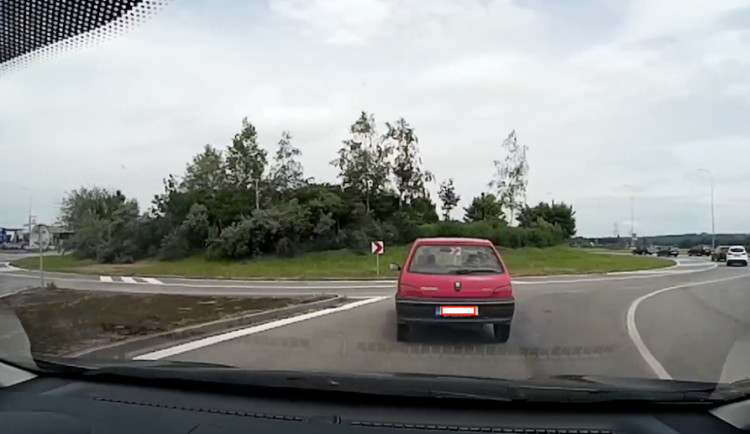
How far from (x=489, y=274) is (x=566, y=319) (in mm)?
3850

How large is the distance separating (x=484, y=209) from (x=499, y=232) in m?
9.42

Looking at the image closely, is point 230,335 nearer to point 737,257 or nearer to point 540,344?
point 540,344

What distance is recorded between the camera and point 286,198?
148 ft

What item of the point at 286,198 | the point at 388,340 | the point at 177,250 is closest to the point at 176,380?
the point at 388,340

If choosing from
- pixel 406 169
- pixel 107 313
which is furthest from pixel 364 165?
pixel 107 313

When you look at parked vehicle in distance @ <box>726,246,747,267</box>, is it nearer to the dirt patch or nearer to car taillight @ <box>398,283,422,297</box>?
the dirt patch

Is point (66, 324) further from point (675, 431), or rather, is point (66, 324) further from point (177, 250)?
point (177, 250)

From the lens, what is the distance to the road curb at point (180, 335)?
8656mm

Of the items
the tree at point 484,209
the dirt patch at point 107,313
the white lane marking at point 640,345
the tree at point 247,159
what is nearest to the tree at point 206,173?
the tree at point 247,159

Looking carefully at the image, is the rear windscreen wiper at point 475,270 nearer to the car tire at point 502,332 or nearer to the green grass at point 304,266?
the car tire at point 502,332

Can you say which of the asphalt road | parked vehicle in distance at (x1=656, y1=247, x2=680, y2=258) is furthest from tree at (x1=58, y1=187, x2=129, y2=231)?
parked vehicle in distance at (x1=656, y1=247, x2=680, y2=258)

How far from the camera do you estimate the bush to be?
34.6 meters

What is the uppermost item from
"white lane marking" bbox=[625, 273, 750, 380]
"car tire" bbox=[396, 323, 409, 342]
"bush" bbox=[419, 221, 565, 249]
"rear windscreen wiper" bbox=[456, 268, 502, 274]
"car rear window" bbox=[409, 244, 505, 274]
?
"bush" bbox=[419, 221, 565, 249]

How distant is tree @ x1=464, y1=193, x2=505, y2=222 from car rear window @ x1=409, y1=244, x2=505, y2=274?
33.0 metres
